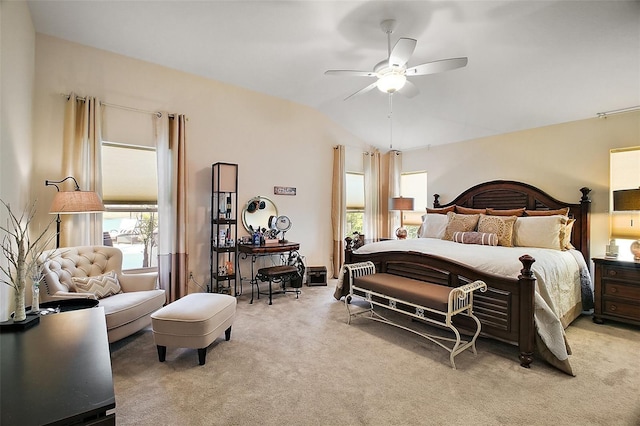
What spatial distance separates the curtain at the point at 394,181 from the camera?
20.7 ft

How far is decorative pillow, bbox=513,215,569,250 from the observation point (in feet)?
12.1

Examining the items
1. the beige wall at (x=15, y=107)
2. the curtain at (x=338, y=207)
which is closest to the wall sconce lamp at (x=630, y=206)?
the curtain at (x=338, y=207)

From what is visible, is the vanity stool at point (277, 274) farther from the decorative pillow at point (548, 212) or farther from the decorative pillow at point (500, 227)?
the decorative pillow at point (548, 212)

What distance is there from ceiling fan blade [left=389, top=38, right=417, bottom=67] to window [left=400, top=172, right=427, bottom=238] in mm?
3604

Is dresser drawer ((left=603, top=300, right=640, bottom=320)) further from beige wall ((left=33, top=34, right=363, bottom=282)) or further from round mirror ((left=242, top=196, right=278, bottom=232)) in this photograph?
round mirror ((left=242, top=196, right=278, bottom=232))

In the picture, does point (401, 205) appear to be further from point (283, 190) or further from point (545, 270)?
point (545, 270)

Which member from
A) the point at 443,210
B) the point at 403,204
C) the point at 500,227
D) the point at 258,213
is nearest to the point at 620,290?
the point at 500,227

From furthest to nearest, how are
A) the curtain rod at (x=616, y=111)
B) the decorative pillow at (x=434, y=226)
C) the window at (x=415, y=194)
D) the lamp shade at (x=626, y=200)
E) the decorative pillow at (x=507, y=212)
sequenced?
the window at (x=415, y=194) < the decorative pillow at (x=434, y=226) < the decorative pillow at (x=507, y=212) < the curtain rod at (x=616, y=111) < the lamp shade at (x=626, y=200)

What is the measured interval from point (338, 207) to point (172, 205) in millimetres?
2825

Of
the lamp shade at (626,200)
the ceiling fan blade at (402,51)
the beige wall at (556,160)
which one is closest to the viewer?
the ceiling fan blade at (402,51)

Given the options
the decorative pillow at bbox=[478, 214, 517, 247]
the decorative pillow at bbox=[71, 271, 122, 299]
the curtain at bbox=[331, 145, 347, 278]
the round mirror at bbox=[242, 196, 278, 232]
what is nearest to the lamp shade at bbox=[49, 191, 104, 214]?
the decorative pillow at bbox=[71, 271, 122, 299]

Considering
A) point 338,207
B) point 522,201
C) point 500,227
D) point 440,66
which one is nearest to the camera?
point 440,66

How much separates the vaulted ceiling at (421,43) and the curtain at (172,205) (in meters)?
0.91

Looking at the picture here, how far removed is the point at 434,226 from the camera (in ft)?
16.0
